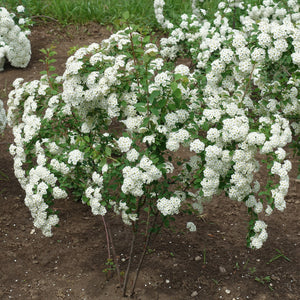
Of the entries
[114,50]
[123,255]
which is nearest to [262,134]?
[114,50]

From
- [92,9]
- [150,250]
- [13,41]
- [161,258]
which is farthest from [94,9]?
[161,258]

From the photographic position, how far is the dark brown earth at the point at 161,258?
12.0 ft

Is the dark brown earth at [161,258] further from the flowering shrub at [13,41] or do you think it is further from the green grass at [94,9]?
the green grass at [94,9]

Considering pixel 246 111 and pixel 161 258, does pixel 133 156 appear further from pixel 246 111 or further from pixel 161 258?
pixel 161 258

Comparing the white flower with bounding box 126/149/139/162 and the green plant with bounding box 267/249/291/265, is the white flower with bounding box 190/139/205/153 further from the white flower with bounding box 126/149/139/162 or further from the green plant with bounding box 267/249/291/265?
the green plant with bounding box 267/249/291/265

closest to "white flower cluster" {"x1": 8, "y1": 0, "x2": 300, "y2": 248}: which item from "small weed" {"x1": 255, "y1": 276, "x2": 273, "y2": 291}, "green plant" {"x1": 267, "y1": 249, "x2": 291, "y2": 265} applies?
"small weed" {"x1": 255, "y1": 276, "x2": 273, "y2": 291}

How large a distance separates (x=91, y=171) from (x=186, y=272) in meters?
1.26

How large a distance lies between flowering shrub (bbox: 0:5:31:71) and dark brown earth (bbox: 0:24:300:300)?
2.79 m

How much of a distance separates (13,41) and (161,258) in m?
Answer: 4.45

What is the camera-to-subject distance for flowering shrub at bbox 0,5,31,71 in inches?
257

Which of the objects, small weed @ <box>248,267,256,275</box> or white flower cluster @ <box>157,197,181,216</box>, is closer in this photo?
white flower cluster @ <box>157,197,181,216</box>

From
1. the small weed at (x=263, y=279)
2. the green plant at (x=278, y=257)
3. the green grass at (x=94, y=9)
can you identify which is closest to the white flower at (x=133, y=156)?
the small weed at (x=263, y=279)

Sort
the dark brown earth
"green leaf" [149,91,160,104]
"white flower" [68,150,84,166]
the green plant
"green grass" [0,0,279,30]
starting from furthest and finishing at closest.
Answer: "green grass" [0,0,279,30], the green plant, the dark brown earth, "white flower" [68,150,84,166], "green leaf" [149,91,160,104]

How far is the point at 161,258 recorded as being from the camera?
3.95 m
